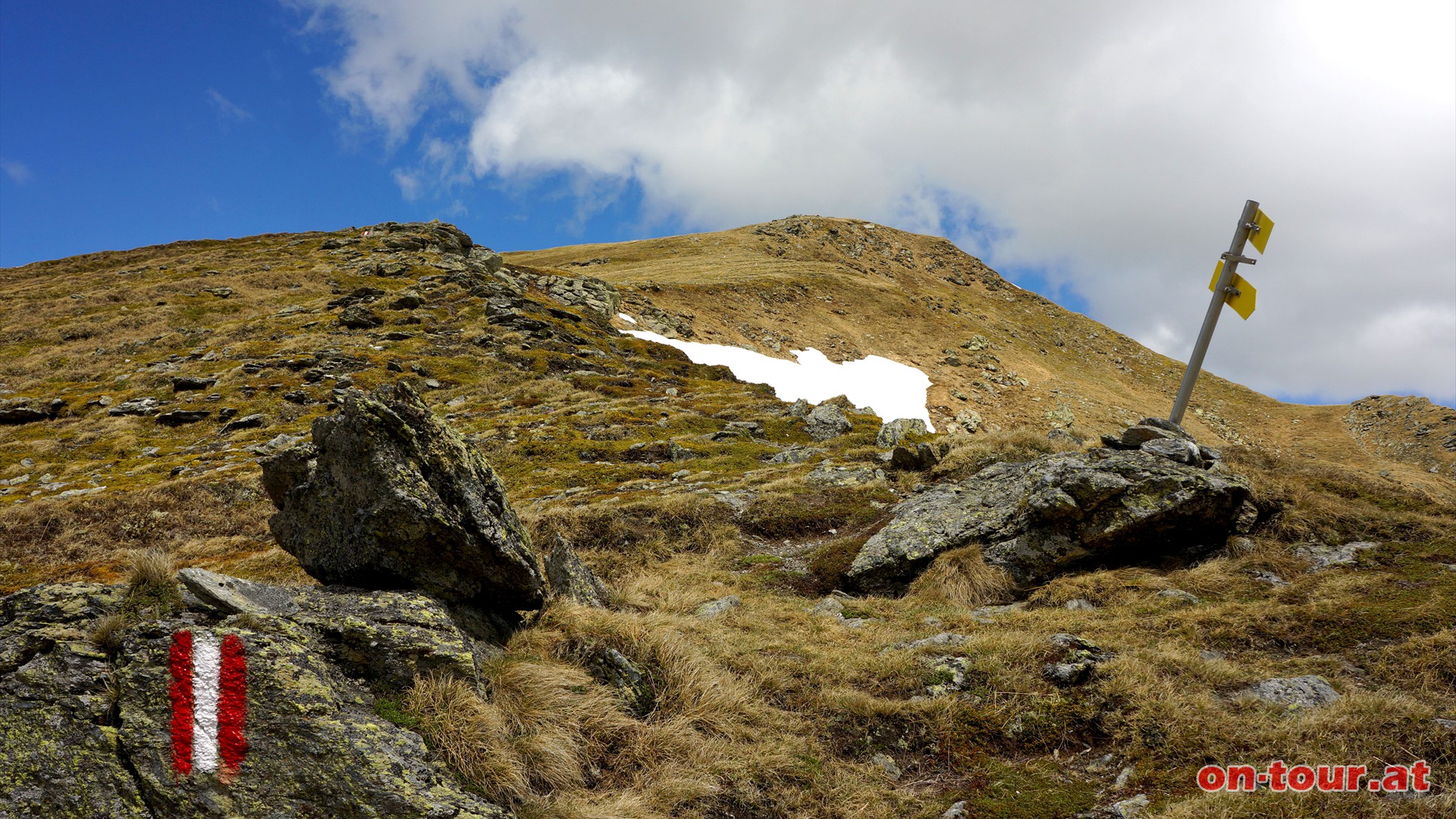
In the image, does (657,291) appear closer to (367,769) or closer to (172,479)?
(172,479)

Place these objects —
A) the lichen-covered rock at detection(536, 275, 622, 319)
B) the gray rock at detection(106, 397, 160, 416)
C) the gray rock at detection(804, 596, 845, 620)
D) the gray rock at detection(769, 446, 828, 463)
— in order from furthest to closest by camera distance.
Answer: the lichen-covered rock at detection(536, 275, 622, 319) < the gray rock at detection(106, 397, 160, 416) < the gray rock at detection(769, 446, 828, 463) < the gray rock at detection(804, 596, 845, 620)

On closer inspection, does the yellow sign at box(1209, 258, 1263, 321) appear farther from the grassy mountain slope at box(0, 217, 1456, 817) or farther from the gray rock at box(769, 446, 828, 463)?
the gray rock at box(769, 446, 828, 463)

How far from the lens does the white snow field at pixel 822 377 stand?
2036 inches

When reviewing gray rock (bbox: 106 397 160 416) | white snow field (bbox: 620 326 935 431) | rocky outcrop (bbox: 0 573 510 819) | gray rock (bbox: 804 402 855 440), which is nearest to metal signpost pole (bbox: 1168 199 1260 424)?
→ rocky outcrop (bbox: 0 573 510 819)

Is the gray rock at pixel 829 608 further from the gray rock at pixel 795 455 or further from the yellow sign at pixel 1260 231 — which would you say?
the gray rock at pixel 795 455

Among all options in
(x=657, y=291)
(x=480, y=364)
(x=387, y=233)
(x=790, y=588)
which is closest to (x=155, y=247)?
(x=387, y=233)

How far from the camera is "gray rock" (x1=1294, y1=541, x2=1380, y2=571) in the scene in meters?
10.7

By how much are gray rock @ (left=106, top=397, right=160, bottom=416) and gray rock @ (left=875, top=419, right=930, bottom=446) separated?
121 feet

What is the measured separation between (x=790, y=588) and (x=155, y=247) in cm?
10818

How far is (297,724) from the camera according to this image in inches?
218

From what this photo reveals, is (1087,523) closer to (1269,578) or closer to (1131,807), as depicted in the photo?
(1269,578)

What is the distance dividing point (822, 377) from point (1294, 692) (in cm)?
4948

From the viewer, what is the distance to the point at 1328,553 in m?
11.0

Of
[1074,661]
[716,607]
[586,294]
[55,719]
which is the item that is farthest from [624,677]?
[586,294]
